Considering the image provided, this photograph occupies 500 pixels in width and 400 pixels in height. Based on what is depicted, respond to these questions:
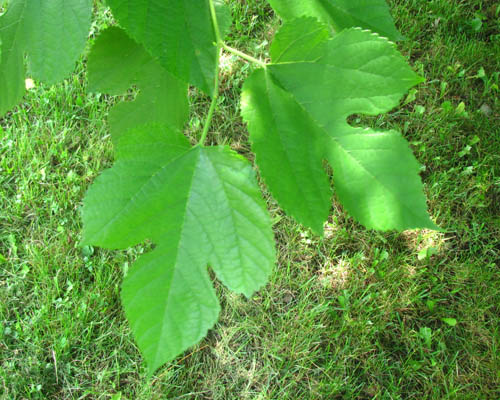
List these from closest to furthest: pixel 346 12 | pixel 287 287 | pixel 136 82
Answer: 1. pixel 346 12
2. pixel 136 82
3. pixel 287 287

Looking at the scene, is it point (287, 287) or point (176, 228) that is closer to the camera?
point (176, 228)

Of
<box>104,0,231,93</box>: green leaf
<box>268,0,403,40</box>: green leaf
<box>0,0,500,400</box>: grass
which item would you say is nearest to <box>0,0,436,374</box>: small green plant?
<box>104,0,231,93</box>: green leaf

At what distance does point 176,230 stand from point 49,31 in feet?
1.53

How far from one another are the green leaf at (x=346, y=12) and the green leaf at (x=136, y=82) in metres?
0.31

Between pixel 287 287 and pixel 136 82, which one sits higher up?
pixel 136 82

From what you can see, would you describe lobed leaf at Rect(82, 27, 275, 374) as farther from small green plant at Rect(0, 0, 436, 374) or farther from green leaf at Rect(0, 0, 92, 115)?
green leaf at Rect(0, 0, 92, 115)

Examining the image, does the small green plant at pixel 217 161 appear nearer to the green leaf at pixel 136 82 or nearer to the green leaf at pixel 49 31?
the green leaf at pixel 49 31


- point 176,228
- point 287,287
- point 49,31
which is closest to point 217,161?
point 176,228

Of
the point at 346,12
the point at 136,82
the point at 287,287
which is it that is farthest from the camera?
the point at 287,287

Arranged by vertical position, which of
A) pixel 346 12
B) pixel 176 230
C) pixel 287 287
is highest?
pixel 346 12

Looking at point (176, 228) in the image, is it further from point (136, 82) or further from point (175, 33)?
point (136, 82)

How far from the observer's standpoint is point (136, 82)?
1.21 meters

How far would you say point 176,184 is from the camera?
2.92 feet

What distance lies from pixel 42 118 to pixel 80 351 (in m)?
1.58
